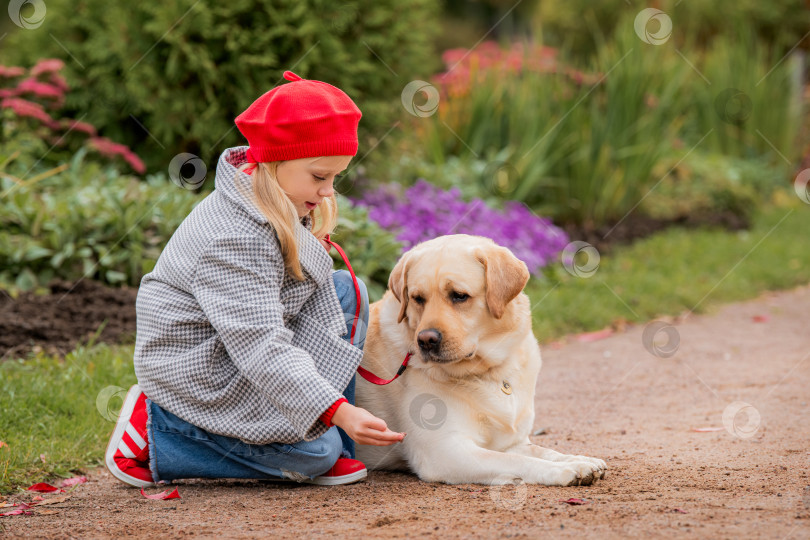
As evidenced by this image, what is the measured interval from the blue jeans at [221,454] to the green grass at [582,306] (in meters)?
0.65

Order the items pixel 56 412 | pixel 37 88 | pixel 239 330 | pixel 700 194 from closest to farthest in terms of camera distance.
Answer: pixel 239 330, pixel 56 412, pixel 37 88, pixel 700 194

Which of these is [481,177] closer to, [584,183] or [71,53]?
[584,183]

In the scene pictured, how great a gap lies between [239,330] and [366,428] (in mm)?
563

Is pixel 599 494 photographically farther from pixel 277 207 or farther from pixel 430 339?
pixel 277 207

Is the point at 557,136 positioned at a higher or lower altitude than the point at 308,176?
higher

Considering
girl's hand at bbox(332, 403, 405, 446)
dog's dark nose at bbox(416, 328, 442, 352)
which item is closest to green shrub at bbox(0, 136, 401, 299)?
dog's dark nose at bbox(416, 328, 442, 352)

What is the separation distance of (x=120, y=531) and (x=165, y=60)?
4815 mm

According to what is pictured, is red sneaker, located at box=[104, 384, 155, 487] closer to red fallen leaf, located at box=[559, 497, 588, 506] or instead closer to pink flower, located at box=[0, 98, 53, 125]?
red fallen leaf, located at box=[559, 497, 588, 506]

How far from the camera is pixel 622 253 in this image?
8.59 m

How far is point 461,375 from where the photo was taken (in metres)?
3.36

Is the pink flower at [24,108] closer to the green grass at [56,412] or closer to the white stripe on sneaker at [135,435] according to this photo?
the green grass at [56,412]

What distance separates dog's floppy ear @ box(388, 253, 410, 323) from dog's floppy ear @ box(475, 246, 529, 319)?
296mm

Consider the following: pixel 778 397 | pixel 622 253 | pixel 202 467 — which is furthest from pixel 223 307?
pixel 622 253

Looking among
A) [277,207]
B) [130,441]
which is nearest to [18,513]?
[130,441]
